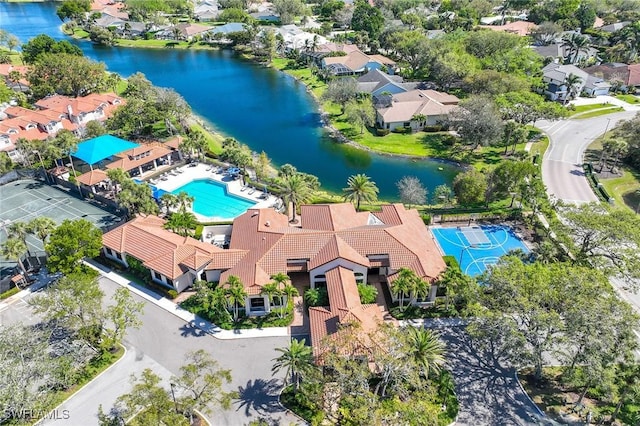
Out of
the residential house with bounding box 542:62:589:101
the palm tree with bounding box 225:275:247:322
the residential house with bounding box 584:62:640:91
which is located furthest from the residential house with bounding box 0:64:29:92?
the residential house with bounding box 584:62:640:91

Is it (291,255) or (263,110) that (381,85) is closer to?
(263,110)

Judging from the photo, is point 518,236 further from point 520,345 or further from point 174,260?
point 174,260

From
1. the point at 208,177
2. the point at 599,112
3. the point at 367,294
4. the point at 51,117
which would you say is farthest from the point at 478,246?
the point at 51,117

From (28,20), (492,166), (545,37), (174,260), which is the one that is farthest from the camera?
(28,20)

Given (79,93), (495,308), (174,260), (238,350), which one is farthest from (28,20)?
(495,308)

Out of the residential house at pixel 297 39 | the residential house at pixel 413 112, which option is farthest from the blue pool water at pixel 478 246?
the residential house at pixel 297 39

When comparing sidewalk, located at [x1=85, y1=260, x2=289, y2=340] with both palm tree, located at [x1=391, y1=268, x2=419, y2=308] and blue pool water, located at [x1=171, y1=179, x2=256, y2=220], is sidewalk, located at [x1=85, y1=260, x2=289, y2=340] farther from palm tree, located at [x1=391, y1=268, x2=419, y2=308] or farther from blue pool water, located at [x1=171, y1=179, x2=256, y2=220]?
blue pool water, located at [x1=171, y1=179, x2=256, y2=220]

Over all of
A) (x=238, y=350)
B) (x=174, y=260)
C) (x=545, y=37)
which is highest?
(x=545, y=37)

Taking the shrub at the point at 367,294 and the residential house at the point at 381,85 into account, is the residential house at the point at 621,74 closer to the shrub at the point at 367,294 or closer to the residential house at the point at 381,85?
the residential house at the point at 381,85
